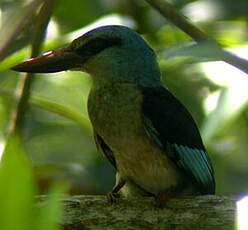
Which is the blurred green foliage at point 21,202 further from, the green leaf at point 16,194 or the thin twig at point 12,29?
the thin twig at point 12,29

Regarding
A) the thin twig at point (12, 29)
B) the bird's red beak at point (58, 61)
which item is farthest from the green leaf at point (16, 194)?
the bird's red beak at point (58, 61)

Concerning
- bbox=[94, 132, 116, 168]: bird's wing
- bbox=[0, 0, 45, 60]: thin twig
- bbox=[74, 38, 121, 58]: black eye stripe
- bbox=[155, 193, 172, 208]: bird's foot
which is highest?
bbox=[74, 38, 121, 58]: black eye stripe

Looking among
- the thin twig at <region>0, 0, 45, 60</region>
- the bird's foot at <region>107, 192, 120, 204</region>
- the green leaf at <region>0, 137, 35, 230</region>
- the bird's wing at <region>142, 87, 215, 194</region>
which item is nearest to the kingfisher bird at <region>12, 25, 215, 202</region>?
the bird's wing at <region>142, 87, 215, 194</region>

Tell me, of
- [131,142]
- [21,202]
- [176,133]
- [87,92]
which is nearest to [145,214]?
[131,142]

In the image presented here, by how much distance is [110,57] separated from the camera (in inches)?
112

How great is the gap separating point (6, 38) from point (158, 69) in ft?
4.53

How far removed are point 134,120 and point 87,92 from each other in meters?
0.91

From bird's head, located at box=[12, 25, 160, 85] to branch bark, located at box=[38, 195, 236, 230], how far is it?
562 mm

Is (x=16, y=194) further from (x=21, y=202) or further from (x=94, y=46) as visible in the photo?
(x=94, y=46)

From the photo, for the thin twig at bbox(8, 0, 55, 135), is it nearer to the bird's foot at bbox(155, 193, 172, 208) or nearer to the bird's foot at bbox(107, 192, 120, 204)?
the bird's foot at bbox(107, 192, 120, 204)

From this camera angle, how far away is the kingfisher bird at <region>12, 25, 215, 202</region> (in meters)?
2.68

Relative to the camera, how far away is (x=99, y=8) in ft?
10.6

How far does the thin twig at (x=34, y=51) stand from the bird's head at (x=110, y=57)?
95 millimetres

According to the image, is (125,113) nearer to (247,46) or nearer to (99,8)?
(247,46)
